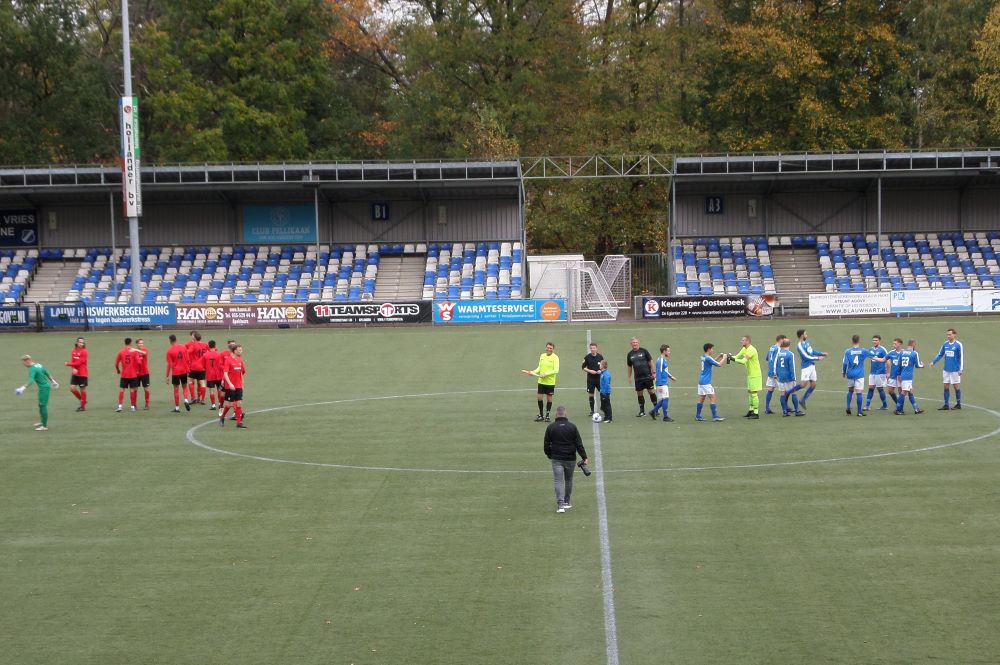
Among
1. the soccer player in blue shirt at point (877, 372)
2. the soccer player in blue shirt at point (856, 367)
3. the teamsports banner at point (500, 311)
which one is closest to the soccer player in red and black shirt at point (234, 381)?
the soccer player in blue shirt at point (856, 367)

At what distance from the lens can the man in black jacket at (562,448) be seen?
1647 cm

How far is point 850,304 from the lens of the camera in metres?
45.8

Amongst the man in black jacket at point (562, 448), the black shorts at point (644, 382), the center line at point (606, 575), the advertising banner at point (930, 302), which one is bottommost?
the center line at point (606, 575)

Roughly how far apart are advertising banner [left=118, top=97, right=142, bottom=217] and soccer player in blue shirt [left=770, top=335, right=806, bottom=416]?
32072mm

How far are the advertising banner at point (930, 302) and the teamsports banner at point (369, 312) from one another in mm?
19559

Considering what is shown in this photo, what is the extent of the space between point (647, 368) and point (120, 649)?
1594 centimetres

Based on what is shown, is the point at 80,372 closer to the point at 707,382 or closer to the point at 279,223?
the point at 707,382

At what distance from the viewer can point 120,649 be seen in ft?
38.5

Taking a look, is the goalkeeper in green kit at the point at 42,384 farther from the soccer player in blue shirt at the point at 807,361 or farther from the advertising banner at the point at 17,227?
the advertising banner at the point at 17,227

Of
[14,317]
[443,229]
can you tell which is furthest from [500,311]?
[14,317]

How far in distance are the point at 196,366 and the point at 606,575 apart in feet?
57.2

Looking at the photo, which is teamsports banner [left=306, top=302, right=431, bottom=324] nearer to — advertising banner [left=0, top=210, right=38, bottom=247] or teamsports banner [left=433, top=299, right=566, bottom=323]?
teamsports banner [left=433, top=299, right=566, bottom=323]

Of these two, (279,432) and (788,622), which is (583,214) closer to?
(279,432)

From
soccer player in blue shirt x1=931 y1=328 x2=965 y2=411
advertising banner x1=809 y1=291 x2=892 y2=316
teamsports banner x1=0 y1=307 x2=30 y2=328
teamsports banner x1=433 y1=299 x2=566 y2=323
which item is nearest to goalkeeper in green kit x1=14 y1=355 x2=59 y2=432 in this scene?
soccer player in blue shirt x1=931 y1=328 x2=965 y2=411
